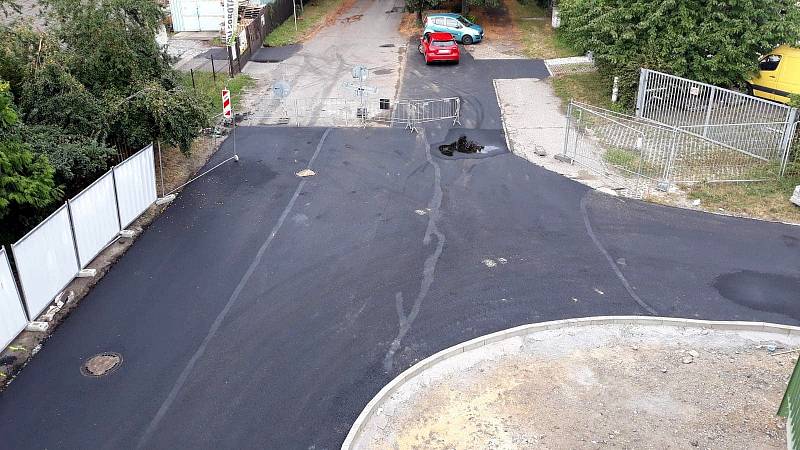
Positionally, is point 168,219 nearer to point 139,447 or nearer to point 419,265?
point 419,265

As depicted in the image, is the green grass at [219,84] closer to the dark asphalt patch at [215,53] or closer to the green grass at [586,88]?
the dark asphalt patch at [215,53]

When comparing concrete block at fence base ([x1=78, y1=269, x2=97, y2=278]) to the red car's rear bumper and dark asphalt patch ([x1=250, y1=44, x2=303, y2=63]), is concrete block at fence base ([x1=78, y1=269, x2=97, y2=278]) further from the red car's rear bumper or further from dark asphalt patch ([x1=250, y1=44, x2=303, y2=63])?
the red car's rear bumper

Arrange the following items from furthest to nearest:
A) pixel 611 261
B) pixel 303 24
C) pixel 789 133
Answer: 1. pixel 303 24
2. pixel 789 133
3. pixel 611 261

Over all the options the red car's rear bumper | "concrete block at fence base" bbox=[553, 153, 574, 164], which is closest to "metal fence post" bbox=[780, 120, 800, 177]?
"concrete block at fence base" bbox=[553, 153, 574, 164]

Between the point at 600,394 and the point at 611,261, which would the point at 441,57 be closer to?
the point at 611,261

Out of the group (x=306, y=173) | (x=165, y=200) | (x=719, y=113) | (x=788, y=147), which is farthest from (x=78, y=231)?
(x=719, y=113)

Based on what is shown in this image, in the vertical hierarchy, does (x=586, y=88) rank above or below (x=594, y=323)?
above

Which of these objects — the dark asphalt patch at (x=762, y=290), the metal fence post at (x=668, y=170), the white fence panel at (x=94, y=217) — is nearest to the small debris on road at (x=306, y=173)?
the white fence panel at (x=94, y=217)

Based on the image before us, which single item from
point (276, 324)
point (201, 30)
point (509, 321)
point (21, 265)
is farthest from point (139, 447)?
point (201, 30)
